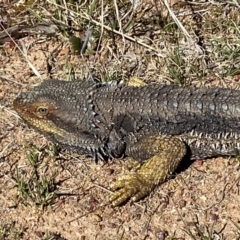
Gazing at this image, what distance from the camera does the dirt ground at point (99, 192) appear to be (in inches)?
221

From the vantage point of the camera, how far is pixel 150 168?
5867mm

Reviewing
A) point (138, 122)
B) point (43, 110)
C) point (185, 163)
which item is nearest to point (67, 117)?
point (43, 110)

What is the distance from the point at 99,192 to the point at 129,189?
28cm

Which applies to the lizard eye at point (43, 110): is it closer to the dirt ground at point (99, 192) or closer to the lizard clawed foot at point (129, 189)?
the dirt ground at point (99, 192)

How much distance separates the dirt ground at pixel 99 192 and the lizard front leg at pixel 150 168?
87 millimetres

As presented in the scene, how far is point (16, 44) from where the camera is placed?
7121 millimetres

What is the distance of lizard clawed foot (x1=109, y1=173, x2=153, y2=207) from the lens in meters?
5.75

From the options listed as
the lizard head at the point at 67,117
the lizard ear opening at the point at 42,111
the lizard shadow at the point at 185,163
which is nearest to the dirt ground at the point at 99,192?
the lizard shadow at the point at 185,163

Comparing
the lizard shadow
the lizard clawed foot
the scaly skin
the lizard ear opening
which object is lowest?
the lizard shadow

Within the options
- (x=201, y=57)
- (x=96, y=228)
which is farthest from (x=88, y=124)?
(x=201, y=57)

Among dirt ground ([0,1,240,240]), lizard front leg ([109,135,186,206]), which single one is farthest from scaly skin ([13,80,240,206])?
dirt ground ([0,1,240,240])

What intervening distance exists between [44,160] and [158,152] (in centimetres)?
96

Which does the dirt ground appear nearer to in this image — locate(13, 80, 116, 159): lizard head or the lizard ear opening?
locate(13, 80, 116, 159): lizard head

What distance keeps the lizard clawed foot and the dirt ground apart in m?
0.07
